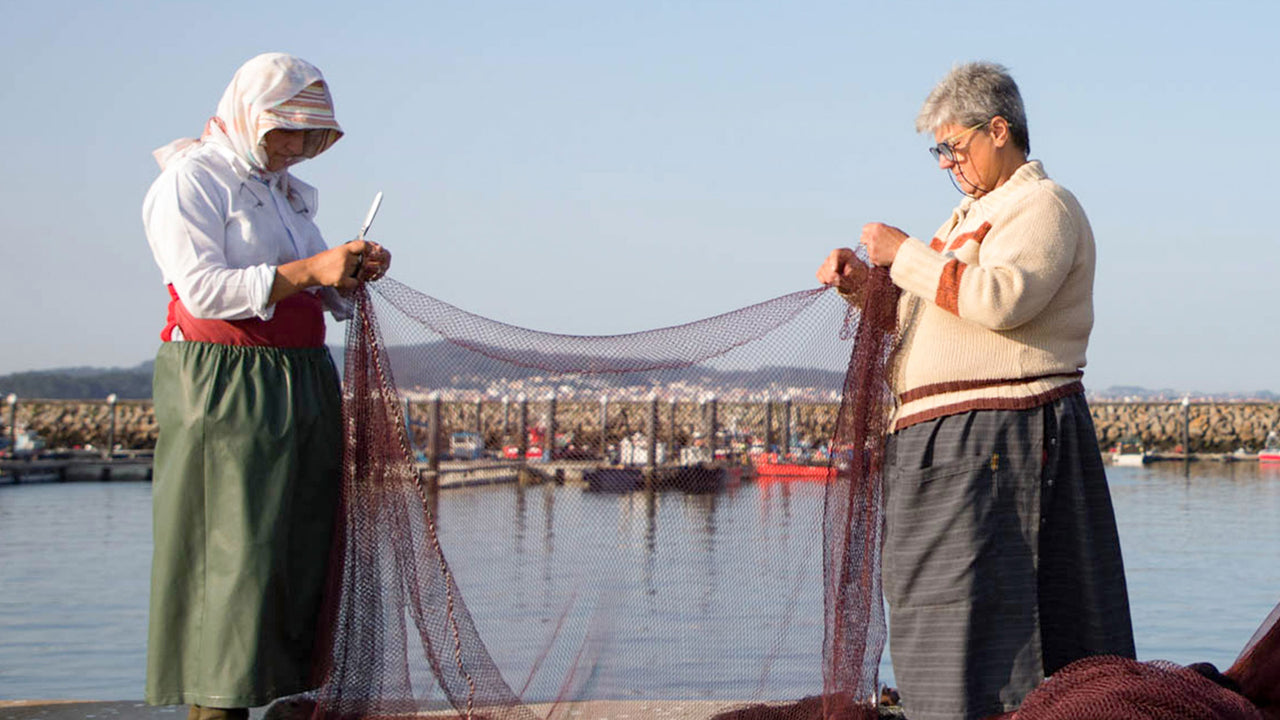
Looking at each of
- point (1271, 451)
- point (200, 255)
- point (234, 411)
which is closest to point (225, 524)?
point (234, 411)

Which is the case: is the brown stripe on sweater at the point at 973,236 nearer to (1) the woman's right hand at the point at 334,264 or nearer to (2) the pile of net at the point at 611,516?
(2) the pile of net at the point at 611,516

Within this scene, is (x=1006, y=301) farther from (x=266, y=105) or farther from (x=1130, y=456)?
(x=1130, y=456)

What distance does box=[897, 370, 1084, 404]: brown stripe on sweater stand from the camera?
297 cm

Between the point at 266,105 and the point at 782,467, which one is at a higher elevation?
the point at 266,105

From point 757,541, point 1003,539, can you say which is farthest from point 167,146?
point 1003,539

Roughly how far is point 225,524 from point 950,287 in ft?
5.69

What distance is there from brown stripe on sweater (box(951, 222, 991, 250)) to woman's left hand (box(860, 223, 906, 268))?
123 millimetres

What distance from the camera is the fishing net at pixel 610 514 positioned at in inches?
135

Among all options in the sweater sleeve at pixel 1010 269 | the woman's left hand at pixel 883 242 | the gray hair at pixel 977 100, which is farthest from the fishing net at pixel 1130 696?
the gray hair at pixel 977 100

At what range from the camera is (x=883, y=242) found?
3.11 m

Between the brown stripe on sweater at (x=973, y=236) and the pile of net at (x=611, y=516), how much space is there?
12.1 inches

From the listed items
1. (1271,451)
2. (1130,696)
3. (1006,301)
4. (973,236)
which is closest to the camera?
(1130,696)

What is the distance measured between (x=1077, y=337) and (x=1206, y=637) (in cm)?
1166

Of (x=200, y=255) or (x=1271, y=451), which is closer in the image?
(x=200, y=255)
